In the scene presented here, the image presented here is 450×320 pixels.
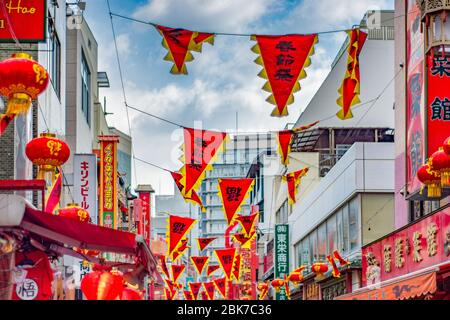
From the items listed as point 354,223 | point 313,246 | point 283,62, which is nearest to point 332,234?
point 354,223

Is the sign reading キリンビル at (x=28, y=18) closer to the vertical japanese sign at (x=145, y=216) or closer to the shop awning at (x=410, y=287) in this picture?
the shop awning at (x=410, y=287)

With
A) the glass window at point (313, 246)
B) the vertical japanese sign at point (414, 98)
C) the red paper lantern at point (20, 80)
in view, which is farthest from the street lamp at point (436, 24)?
the glass window at point (313, 246)

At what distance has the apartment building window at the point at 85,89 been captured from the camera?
139 feet

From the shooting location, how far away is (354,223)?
3422 cm

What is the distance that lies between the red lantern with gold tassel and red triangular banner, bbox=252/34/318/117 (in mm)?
4248

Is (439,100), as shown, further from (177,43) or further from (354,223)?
(354,223)

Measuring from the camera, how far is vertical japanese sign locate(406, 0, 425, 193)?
906 inches

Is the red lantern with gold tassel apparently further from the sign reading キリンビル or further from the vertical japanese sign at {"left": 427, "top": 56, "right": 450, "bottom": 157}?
the vertical japanese sign at {"left": 427, "top": 56, "right": 450, "bottom": 157}

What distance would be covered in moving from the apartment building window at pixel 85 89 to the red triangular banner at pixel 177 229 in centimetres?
706

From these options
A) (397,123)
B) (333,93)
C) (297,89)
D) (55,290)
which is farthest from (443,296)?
(333,93)

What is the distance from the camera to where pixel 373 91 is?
46.5m

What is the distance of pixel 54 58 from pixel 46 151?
14.6m

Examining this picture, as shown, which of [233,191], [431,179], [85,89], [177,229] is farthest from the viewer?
[85,89]

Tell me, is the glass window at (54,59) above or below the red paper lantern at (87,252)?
above
